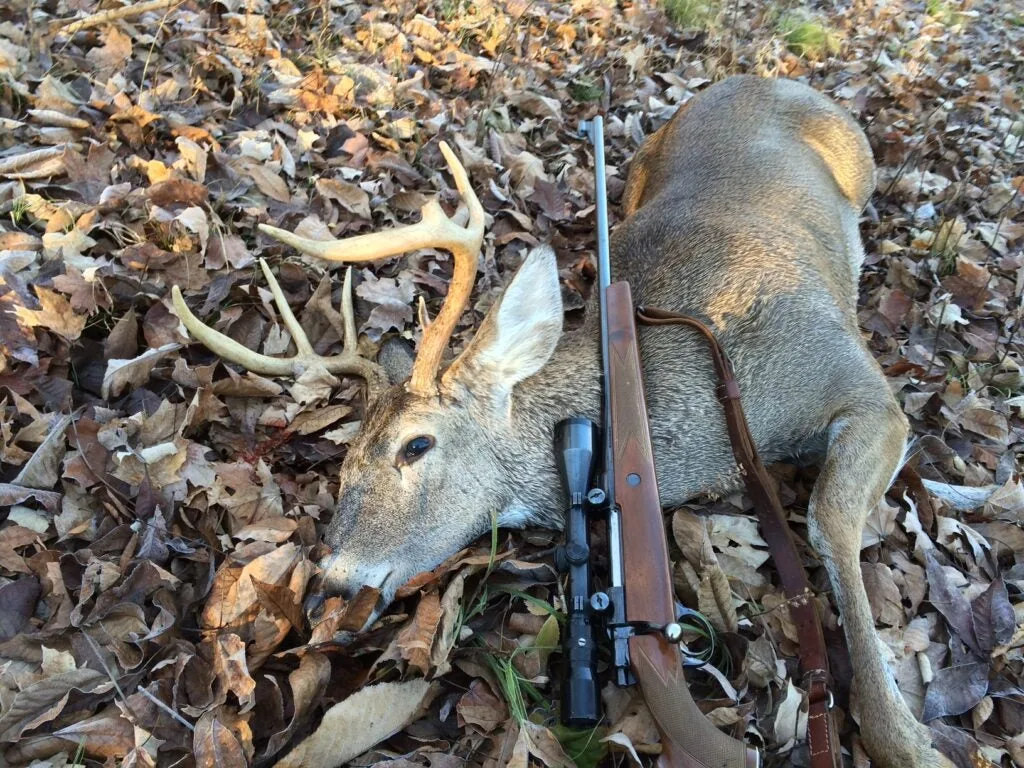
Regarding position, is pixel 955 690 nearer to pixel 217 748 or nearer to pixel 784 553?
pixel 784 553

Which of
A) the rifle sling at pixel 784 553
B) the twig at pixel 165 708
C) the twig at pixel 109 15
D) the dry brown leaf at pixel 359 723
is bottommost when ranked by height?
the dry brown leaf at pixel 359 723

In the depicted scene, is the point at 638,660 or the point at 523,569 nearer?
the point at 638,660

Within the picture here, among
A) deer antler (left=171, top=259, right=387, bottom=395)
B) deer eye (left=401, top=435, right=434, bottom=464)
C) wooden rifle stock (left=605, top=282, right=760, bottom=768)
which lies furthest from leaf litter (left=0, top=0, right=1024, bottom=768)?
deer eye (left=401, top=435, right=434, bottom=464)

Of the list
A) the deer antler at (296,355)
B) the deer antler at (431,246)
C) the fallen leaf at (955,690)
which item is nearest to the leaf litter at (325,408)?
the fallen leaf at (955,690)

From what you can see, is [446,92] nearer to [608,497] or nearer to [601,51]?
[601,51]

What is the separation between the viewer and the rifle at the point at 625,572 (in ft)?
8.28

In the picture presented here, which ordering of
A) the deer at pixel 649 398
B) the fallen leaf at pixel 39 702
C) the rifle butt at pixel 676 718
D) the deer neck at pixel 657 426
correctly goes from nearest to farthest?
the rifle butt at pixel 676 718, the fallen leaf at pixel 39 702, the deer at pixel 649 398, the deer neck at pixel 657 426

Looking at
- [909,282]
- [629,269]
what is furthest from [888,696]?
[909,282]

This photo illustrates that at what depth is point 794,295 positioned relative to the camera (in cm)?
392

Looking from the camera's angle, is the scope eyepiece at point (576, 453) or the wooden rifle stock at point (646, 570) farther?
the scope eyepiece at point (576, 453)

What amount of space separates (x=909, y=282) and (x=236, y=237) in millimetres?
4401

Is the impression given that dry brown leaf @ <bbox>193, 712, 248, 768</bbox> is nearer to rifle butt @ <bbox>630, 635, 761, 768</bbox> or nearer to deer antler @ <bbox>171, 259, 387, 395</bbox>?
rifle butt @ <bbox>630, 635, 761, 768</bbox>

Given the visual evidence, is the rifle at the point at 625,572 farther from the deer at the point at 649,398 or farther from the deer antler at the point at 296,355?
the deer antler at the point at 296,355

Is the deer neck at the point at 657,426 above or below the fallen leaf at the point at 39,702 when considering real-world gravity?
above
